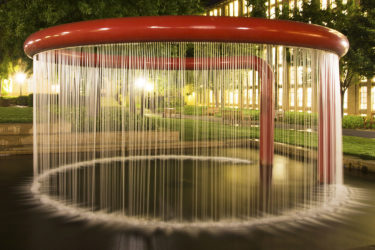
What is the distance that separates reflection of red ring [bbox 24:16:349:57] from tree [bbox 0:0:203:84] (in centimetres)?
797

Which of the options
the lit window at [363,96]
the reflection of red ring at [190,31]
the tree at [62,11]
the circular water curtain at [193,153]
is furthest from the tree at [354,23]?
the reflection of red ring at [190,31]

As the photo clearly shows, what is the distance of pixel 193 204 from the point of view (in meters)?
7.12

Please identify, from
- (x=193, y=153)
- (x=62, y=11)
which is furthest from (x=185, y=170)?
(x=62, y=11)

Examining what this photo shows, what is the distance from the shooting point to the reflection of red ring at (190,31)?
20.9 ft

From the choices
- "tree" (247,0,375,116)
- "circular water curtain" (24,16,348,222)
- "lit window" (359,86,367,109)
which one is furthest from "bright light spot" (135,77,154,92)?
"lit window" (359,86,367,109)

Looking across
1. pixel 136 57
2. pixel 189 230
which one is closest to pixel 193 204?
pixel 189 230

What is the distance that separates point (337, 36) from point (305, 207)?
3148 mm

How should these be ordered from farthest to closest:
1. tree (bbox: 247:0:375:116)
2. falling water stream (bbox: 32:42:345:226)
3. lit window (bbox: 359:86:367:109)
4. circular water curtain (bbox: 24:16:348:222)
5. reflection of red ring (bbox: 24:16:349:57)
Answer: lit window (bbox: 359:86:367:109)
tree (bbox: 247:0:375:116)
falling water stream (bbox: 32:42:345:226)
circular water curtain (bbox: 24:16:348:222)
reflection of red ring (bbox: 24:16:349:57)

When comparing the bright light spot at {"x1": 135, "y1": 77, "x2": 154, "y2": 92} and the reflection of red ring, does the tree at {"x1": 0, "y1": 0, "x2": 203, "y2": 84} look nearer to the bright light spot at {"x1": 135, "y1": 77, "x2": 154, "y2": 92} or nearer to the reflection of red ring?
the bright light spot at {"x1": 135, "y1": 77, "x2": 154, "y2": 92}

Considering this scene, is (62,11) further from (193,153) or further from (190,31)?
(190,31)

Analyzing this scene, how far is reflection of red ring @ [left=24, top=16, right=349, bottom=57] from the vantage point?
20.9ft

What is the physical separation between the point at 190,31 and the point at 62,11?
31.0 feet

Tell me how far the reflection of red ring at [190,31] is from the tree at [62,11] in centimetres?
797

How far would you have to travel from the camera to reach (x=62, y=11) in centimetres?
1426
